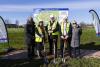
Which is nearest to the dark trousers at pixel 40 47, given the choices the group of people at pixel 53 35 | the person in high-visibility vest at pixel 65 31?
the group of people at pixel 53 35

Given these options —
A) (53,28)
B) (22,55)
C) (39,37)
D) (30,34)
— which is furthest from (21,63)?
(22,55)

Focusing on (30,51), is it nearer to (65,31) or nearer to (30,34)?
(30,34)

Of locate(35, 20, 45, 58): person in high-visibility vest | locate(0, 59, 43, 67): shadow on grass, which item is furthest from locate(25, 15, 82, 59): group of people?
locate(0, 59, 43, 67): shadow on grass

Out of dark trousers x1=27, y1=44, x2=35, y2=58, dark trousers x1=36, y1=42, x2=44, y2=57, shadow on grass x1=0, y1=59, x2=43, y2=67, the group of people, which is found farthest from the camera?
dark trousers x1=27, y1=44, x2=35, y2=58

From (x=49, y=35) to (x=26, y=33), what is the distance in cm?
116

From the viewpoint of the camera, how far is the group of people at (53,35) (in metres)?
20.7

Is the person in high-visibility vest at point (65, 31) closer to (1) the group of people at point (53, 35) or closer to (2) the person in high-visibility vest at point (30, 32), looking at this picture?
(1) the group of people at point (53, 35)

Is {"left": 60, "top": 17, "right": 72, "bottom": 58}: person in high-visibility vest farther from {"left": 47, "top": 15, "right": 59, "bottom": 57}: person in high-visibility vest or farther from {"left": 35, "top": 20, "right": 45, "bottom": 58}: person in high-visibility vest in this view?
{"left": 35, "top": 20, "right": 45, "bottom": 58}: person in high-visibility vest

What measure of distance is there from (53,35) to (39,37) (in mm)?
671

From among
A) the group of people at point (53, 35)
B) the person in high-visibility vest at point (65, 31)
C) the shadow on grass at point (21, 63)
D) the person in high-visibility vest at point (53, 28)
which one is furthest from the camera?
the person in high-visibility vest at point (65, 31)

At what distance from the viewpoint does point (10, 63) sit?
19656 mm

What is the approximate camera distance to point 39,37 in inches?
824

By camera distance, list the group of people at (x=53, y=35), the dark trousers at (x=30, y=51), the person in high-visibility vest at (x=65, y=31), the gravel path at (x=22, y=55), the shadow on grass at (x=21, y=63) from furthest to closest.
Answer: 1. the gravel path at (x=22, y=55)
2. the dark trousers at (x=30, y=51)
3. the person in high-visibility vest at (x=65, y=31)
4. the group of people at (x=53, y=35)
5. the shadow on grass at (x=21, y=63)

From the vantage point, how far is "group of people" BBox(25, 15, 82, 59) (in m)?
20.7
